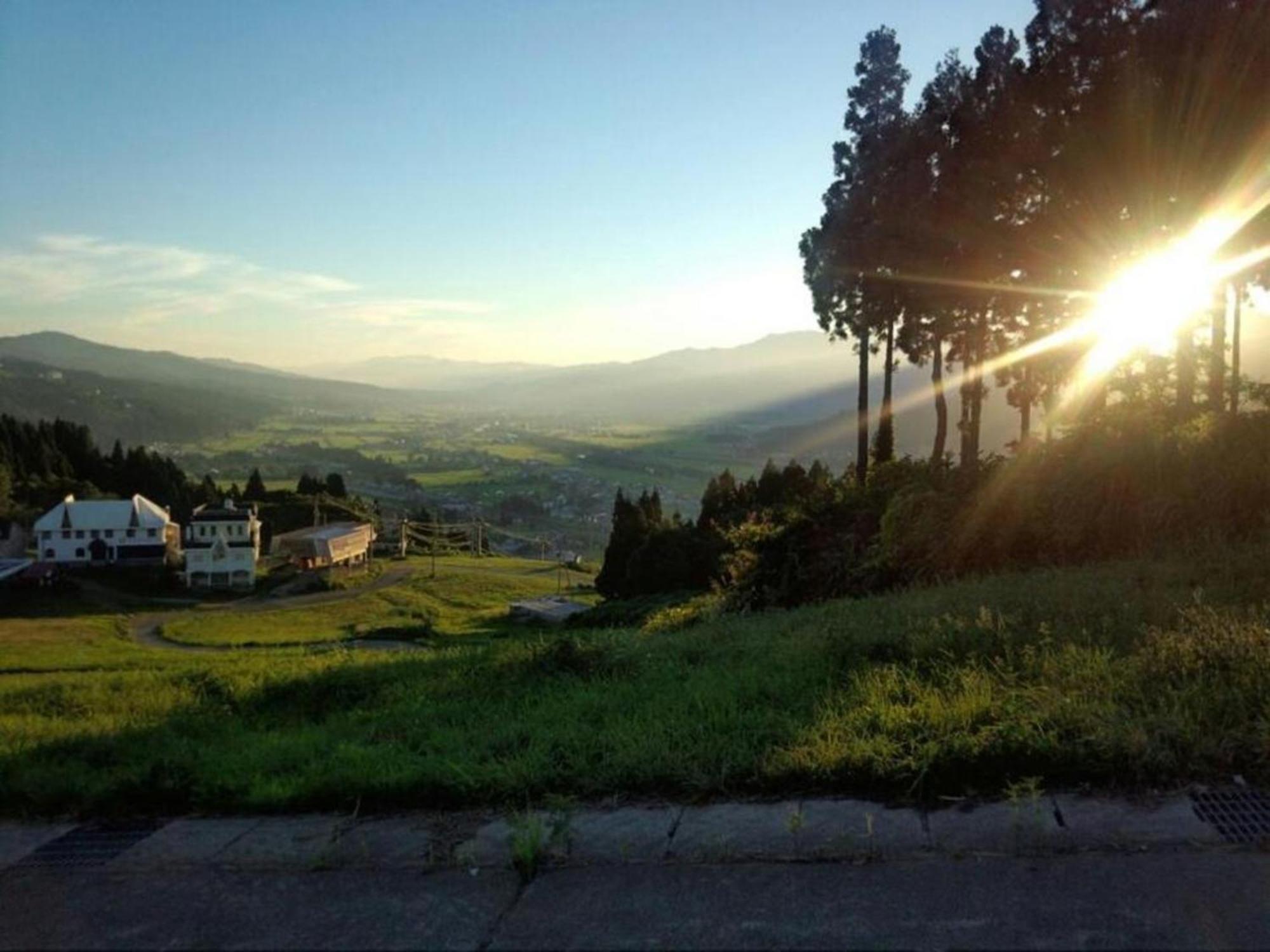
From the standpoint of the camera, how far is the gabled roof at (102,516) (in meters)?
64.4

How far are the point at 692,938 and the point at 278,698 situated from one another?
5.60 meters

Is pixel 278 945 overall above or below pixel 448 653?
above

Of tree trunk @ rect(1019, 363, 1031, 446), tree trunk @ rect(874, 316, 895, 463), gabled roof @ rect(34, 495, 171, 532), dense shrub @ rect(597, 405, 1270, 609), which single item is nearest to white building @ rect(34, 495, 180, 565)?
gabled roof @ rect(34, 495, 171, 532)

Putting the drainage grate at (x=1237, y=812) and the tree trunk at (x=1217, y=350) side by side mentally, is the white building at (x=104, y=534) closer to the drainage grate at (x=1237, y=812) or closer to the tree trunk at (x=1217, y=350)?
the tree trunk at (x=1217, y=350)

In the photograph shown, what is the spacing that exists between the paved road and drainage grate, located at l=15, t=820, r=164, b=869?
0.32 m

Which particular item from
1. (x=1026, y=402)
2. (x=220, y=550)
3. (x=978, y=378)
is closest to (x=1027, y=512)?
(x=978, y=378)

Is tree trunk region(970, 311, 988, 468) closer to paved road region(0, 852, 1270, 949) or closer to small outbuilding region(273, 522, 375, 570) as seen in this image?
paved road region(0, 852, 1270, 949)

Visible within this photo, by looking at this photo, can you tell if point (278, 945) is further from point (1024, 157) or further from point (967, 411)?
point (967, 411)

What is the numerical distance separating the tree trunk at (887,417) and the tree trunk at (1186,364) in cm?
1064

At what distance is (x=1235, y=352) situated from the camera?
77.2ft

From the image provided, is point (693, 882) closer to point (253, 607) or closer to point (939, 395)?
point (939, 395)

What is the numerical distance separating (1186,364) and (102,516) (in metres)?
67.6

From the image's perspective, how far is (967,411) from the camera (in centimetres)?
2611

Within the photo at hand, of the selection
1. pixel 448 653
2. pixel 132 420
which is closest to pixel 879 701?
pixel 448 653
